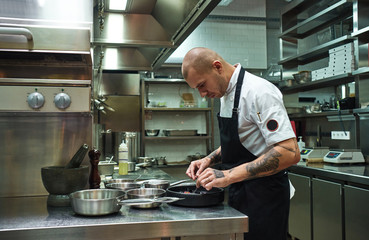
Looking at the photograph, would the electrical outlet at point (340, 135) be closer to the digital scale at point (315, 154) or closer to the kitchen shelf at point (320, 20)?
the digital scale at point (315, 154)

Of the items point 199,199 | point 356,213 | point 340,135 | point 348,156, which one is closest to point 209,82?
point 199,199

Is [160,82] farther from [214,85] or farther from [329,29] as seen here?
[214,85]

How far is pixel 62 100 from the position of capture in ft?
5.73

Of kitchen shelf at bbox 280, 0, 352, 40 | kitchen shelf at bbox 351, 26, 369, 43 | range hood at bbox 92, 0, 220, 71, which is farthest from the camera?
kitchen shelf at bbox 280, 0, 352, 40

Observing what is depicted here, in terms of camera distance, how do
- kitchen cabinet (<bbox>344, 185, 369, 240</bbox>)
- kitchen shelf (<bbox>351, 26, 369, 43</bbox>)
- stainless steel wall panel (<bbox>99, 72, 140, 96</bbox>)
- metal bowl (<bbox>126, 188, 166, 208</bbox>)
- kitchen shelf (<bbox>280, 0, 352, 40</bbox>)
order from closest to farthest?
metal bowl (<bbox>126, 188, 166, 208</bbox>), kitchen cabinet (<bbox>344, 185, 369, 240</bbox>), kitchen shelf (<bbox>351, 26, 369, 43</bbox>), kitchen shelf (<bbox>280, 0, 352, 40</bbox>), stainless steel wall panel (<bbox>99, 72, 140, 96</bbox>)

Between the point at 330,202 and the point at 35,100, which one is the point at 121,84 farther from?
the point at 35,100

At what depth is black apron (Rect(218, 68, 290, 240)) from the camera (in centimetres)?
179

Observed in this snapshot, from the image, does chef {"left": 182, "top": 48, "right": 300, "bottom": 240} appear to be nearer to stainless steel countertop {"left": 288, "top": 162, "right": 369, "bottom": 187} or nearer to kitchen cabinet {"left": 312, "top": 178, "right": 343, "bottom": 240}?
stainless steel countertop {"left": 288, "top": 162, "right": 369, "bottom": 187}

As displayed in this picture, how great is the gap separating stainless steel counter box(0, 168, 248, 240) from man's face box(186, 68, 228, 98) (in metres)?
0.71

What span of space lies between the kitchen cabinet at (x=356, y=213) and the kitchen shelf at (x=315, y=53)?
1994mm

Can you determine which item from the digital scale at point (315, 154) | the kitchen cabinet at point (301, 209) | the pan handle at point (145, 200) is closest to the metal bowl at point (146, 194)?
the pan handle at point (145, 200)

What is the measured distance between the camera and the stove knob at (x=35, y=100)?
1.71 m

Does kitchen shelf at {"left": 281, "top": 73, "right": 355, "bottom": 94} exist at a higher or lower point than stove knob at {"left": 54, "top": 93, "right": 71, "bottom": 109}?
higher

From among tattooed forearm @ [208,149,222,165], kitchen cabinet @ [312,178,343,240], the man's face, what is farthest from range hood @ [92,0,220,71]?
kitchen cabinet @ [312,178,343,240]
